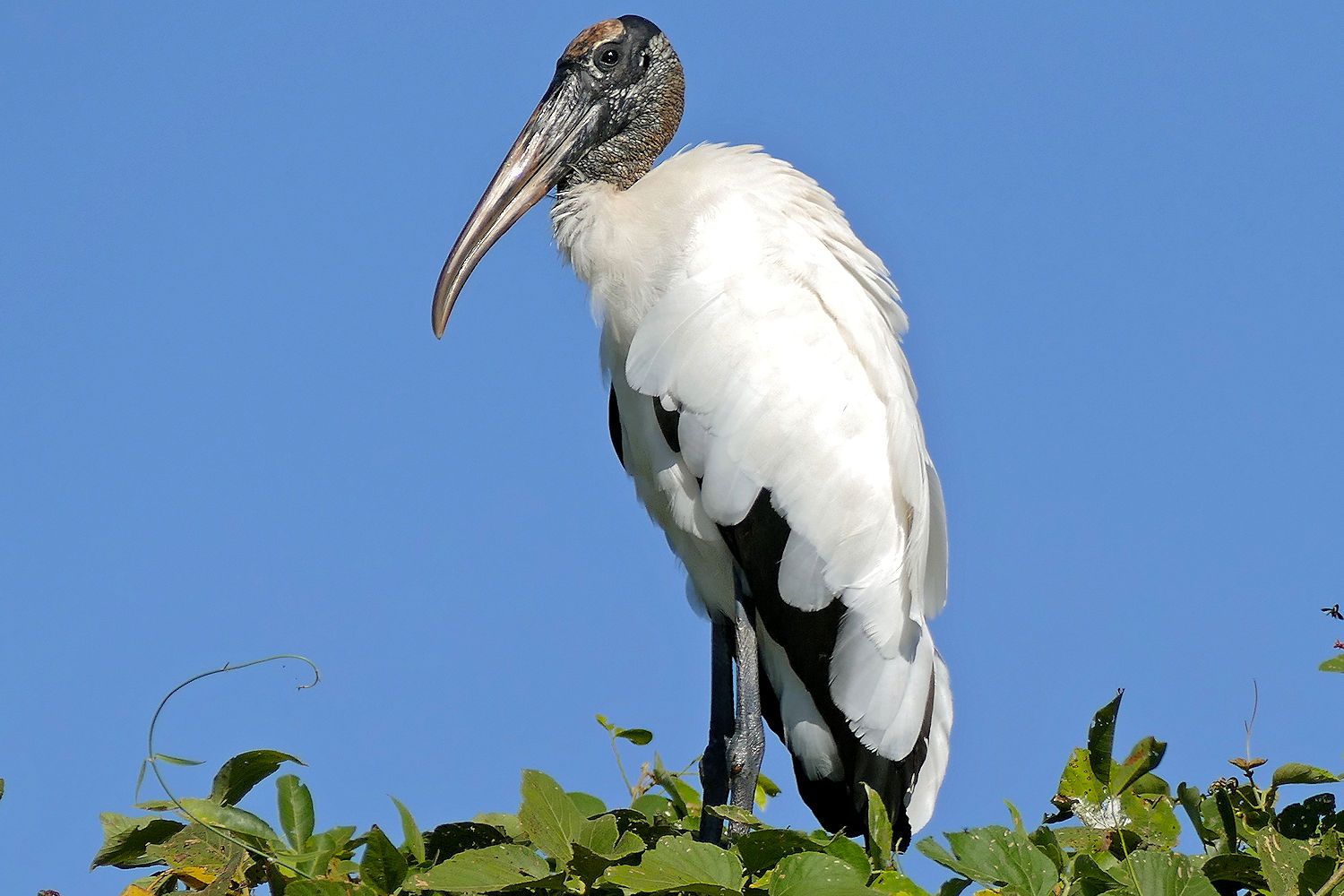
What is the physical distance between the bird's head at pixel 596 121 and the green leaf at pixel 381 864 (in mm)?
2459

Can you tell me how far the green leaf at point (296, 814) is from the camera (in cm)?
261

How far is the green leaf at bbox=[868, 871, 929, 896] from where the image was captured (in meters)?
2.49

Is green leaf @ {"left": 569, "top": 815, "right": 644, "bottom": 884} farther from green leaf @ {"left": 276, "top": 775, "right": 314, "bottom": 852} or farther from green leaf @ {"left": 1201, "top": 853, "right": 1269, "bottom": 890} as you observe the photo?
green leaf @ {"left": 1201, "top": 853, "right": 1269, "bottom": 890}

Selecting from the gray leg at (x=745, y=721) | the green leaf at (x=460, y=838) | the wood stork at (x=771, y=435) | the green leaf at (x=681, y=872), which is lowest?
the green leaf at (x=681, y=872)

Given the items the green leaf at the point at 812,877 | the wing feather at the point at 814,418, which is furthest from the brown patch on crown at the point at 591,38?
the green leaf at the point at 812,877

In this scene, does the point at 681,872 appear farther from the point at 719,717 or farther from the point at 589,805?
the point at 719,717

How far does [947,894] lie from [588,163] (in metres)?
2.88

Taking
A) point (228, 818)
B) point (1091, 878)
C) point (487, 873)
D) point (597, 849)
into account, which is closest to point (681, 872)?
point (597, 849)

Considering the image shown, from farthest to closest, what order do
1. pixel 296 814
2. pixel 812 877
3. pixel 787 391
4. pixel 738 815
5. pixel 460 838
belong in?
pixel 787 391, pixel 460 838, pixel 738 815, pixel 296 814, pixel 812 877

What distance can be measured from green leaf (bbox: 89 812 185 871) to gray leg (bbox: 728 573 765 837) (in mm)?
2115

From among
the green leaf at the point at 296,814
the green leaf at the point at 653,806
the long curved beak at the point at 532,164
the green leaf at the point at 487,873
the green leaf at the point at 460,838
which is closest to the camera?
the green leaf at the point at 487,873

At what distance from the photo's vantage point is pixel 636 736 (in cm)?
339

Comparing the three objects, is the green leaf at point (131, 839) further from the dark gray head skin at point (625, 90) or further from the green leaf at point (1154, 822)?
the dark gray head skin at point (625, 90)

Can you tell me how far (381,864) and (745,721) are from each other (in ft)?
6.97
